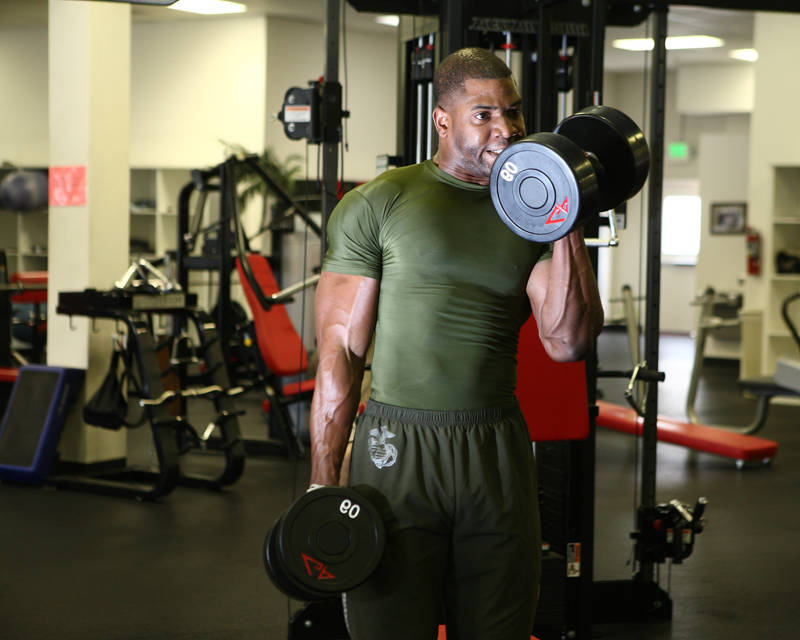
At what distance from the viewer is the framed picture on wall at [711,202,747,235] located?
468 inches

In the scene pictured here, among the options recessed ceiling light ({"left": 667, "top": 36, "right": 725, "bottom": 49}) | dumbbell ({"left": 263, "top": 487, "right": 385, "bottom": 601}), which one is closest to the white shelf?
recessed ceiling light ({"left": 667, "top": 36, "right": 725, "bottom": 49})

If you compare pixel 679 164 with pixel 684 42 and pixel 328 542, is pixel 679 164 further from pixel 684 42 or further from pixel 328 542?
pixel 328 542

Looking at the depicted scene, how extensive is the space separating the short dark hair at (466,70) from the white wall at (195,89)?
26.9 feet

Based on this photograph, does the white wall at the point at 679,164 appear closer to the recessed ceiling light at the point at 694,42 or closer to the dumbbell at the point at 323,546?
the recessed ceiling light at the point at 694,42

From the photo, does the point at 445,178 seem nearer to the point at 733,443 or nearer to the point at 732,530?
the point at 732,530

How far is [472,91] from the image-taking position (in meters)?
1.67

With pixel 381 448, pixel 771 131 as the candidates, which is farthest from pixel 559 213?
pixel 771 131

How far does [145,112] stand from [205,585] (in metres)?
7.31

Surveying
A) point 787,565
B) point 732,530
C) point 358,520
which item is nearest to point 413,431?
point 358,520

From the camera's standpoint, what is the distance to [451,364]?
5.47ft

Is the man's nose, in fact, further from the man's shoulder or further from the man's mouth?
the man's shoulder

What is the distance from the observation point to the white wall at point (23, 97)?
10656 millimetres

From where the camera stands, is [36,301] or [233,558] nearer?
[233,558]

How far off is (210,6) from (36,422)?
509cm
